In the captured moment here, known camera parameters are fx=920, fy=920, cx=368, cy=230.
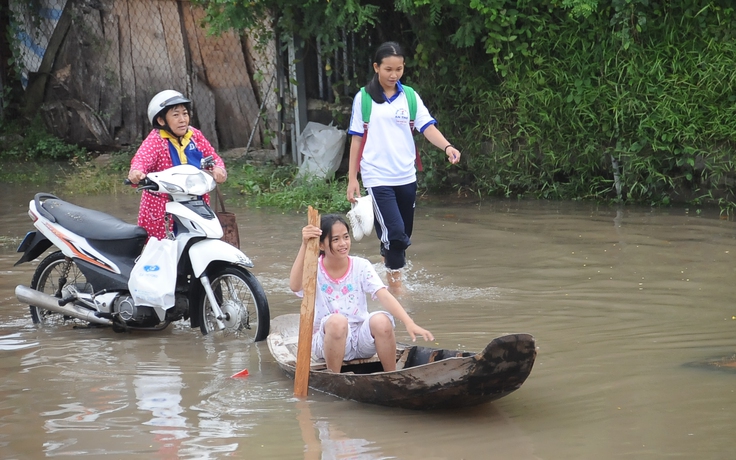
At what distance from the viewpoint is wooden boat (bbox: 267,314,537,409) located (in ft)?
12.6

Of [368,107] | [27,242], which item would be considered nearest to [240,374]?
[27,242]

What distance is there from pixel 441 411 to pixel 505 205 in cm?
583

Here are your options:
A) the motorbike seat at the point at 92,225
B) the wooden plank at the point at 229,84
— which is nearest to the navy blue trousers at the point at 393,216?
the motorbike seat at the point at 92,225

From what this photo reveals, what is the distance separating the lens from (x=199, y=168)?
5879 millimetres

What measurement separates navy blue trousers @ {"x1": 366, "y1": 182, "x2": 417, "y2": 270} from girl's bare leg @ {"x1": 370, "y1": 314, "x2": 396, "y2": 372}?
211 cm

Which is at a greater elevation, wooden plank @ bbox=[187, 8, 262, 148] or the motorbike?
wooden plank @ bbox=[187, 8, 262, 148]

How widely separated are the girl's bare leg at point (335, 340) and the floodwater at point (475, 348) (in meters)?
0.22

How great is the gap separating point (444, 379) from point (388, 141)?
2818 millimetres

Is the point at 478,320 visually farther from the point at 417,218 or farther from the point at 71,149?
the point at 71,149

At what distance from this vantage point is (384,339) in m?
4.47

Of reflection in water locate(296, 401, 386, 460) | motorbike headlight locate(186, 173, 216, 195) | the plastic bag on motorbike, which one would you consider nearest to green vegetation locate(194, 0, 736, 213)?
motorbike headlight locate(186, 173, 216, 195)

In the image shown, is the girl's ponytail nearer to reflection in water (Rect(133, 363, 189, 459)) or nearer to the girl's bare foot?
the girl's bare foot

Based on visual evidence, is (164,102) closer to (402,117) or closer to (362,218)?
(362,218)

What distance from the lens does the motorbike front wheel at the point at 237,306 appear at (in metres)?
5.46
